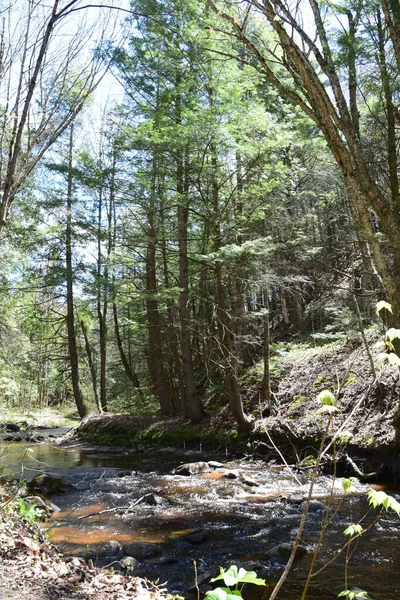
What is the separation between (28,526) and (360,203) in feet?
16.2

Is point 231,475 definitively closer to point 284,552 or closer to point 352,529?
point 284,552

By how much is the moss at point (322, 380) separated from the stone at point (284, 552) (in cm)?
680

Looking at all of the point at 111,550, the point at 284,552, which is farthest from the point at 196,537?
the point at 284,552

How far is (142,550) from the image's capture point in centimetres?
558

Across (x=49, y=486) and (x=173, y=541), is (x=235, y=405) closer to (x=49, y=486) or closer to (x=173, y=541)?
(x=49, y=486)

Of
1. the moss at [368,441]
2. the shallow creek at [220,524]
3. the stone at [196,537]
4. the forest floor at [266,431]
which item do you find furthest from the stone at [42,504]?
the moss at [368,441]

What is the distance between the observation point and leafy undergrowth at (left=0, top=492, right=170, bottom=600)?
3.37 meters

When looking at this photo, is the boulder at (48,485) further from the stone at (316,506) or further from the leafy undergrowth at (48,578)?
the stone at (316,506)

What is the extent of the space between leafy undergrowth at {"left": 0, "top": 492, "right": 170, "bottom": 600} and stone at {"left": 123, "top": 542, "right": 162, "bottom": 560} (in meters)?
1.04

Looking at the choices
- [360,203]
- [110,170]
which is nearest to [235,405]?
[110,170]

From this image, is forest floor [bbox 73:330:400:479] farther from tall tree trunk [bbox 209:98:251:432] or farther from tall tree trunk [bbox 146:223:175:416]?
tall tree trunk [bbox 146:223:175:416]

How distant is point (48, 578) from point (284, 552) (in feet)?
9.72

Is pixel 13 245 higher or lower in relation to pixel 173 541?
higher

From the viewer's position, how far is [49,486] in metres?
9.28
